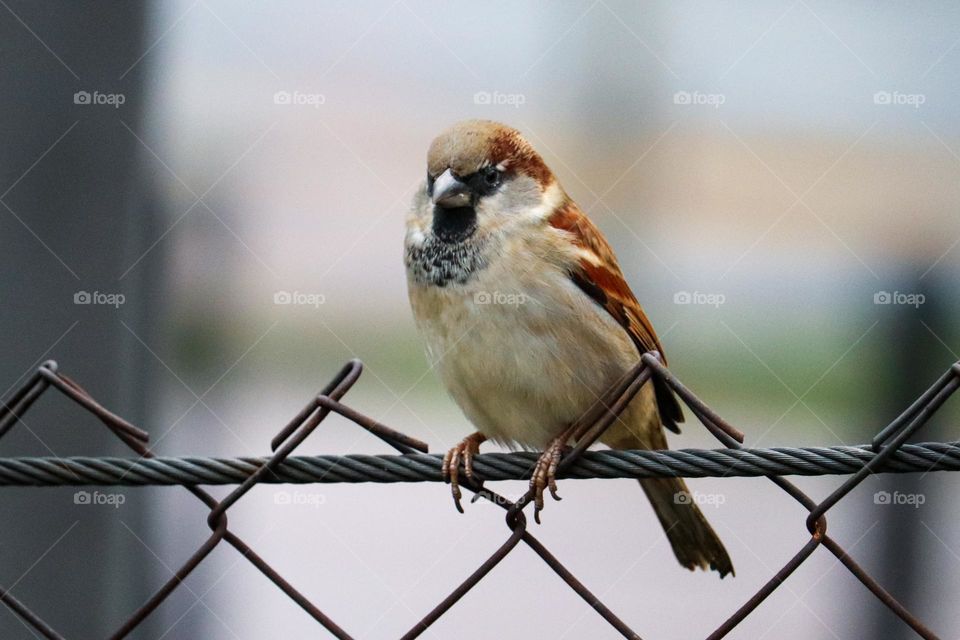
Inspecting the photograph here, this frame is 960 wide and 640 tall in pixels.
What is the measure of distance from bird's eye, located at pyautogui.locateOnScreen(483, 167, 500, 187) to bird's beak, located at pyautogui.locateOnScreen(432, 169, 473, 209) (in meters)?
0.06

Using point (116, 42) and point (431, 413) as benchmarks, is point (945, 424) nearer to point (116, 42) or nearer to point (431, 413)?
point (116, 42)

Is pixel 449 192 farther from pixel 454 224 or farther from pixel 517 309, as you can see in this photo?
pixel 517 309

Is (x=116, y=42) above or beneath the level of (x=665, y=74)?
beneath

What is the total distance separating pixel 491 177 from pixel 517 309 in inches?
11.6

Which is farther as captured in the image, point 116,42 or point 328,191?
point 328,191

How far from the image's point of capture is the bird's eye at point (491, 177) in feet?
6.73

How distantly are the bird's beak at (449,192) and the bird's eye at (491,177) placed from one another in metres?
0.06

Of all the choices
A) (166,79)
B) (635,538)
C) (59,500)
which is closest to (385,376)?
(635,538)

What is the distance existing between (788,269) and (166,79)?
3744 mm

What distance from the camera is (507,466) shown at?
4.74ft

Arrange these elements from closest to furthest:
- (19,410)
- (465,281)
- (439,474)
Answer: (439,474), (19,410), (465,281)

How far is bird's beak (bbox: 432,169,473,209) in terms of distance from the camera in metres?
1.98

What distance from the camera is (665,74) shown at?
188 inches

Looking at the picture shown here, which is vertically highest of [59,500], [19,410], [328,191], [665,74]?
[665,74]
